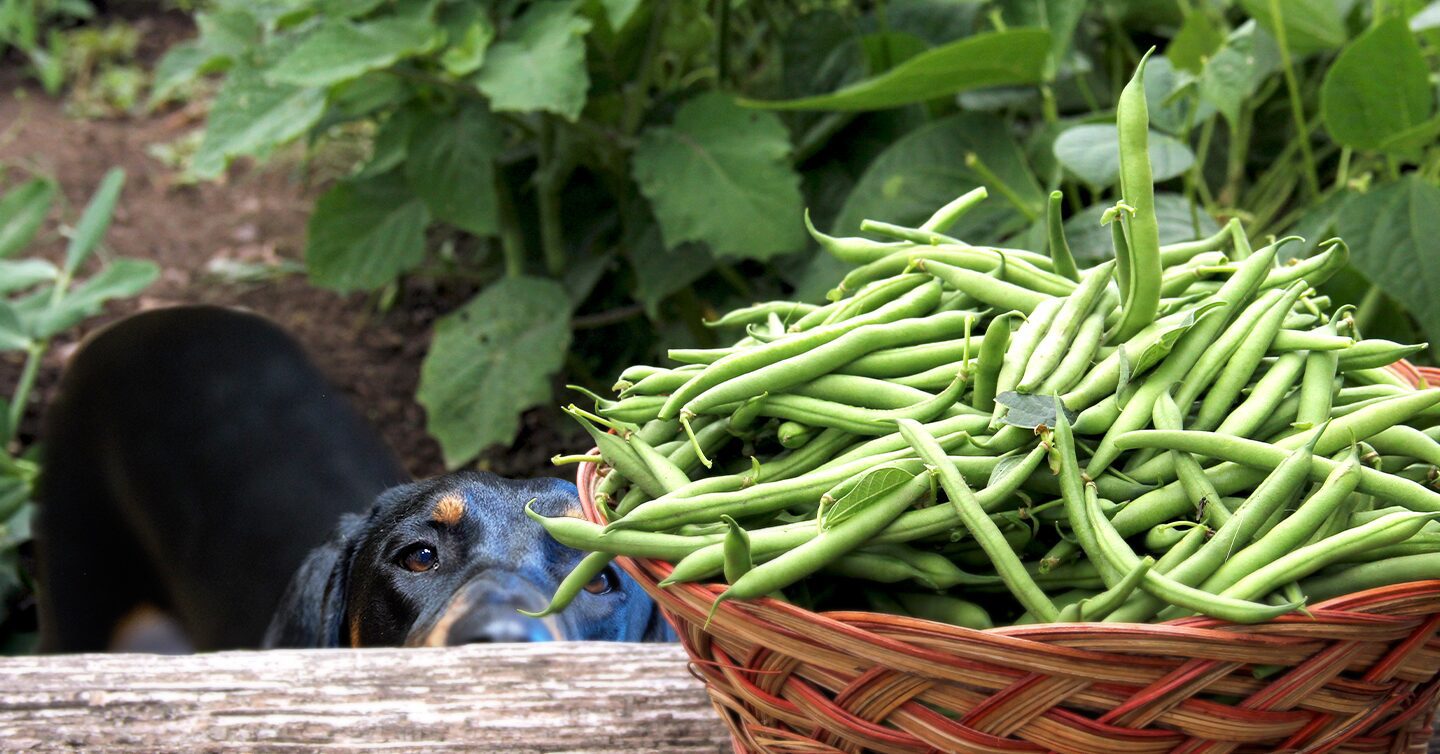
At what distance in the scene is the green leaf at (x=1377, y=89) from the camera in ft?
5.27

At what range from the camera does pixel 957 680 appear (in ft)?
2.74

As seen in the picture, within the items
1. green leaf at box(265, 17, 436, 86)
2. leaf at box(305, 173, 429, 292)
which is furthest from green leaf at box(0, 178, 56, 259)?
green leaf at box(265, 17, 436, 86)

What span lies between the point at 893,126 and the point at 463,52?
0.81 m

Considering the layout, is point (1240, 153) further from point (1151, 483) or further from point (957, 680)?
point (957, 680)

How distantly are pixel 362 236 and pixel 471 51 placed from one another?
501mm

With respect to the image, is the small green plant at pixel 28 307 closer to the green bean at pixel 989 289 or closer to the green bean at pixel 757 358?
the green bean at pixel 757 358

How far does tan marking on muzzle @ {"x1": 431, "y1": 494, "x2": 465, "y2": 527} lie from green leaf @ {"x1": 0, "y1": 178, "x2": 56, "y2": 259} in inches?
73.1

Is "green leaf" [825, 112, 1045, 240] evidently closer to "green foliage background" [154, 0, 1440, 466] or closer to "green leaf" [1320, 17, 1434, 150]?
"green foliage background" [154, 0, 1440, 466]

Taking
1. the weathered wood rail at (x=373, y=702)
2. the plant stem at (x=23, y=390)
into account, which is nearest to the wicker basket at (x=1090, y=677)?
the weathered wood rail at (x=373, y=702)

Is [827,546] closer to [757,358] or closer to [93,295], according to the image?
[757,358]

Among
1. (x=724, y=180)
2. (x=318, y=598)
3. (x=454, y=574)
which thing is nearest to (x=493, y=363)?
(x=724, y=180)

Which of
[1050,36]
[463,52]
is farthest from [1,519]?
[1050,36]

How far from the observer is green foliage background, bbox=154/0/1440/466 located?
1.78m

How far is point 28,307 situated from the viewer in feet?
8.34
